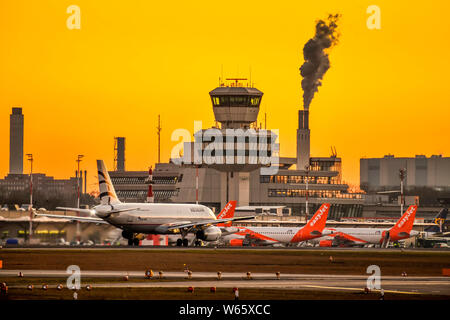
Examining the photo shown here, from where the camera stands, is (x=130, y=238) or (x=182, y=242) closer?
(x=130, y=238)

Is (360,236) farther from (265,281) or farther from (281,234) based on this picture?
(265,281)

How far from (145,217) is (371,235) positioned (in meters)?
41.3

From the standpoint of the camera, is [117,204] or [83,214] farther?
[83,214]

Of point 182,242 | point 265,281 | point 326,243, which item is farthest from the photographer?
point 326,243

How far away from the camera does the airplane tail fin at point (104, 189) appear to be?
124 m

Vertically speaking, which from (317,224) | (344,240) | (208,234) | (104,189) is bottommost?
(344,240)

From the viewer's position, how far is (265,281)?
65312mm

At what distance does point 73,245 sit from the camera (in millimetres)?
120375

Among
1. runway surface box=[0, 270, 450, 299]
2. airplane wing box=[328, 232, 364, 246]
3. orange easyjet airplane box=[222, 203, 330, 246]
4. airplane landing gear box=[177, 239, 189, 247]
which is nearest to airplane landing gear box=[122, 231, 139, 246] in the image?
airplane landing gear box=[177, 239, 189, 247]

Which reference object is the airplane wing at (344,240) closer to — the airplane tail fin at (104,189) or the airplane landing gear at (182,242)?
the airplane landing gear at (182,242)

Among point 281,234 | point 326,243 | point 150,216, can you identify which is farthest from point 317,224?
point 150,216
